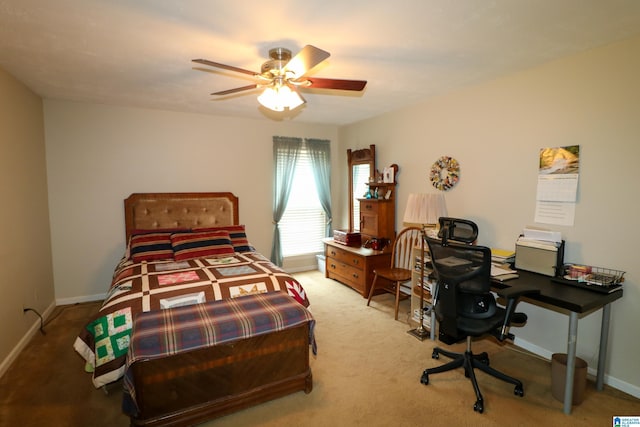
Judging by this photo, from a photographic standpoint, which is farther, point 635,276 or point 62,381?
point 62,381

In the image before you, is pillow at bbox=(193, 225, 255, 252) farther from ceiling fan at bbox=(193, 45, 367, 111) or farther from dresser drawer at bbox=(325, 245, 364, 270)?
ceiling fan at bbox=(193, 45, 367, 111)

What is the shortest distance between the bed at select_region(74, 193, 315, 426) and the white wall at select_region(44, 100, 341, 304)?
1.40 meters

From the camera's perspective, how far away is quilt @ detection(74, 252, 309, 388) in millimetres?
2174

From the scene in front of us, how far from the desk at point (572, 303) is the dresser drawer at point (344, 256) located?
204 centimetres

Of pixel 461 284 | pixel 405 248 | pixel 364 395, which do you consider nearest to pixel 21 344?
pixel 364 395

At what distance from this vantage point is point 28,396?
229 centimetres

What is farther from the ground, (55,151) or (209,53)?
(209,53)

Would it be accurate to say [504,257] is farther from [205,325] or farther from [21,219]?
[21,219]

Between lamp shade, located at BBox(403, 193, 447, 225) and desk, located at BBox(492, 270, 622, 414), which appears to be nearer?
desk, located at BBox(492, 270, 622, 414)

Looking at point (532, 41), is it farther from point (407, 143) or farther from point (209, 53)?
point (209, 53)

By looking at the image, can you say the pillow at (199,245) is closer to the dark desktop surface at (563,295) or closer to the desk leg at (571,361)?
the dark desktop surface at (563,295)

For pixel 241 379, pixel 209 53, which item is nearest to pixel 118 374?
pixel 241 379

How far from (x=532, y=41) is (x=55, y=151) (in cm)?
484

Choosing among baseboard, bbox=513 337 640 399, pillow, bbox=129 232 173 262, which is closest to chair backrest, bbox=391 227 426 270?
baseboard, bbox=513 337 640 399
